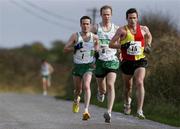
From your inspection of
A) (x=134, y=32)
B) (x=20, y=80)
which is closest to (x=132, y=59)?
(x=134, y=32)

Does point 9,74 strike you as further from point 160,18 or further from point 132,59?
point 132,59

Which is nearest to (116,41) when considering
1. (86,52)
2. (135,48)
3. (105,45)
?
(135,48)

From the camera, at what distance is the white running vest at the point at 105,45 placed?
1385cm

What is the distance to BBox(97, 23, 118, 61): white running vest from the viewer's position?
13.9 m

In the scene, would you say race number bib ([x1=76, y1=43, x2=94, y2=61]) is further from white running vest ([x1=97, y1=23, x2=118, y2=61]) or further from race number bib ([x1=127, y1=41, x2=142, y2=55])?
race number bib ([x1=127, y1=41, x2=142, y2=55])

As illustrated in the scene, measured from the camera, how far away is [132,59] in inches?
528

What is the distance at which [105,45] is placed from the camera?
1391cm

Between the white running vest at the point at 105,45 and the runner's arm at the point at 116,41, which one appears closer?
the runner's arm at the point at 116,41

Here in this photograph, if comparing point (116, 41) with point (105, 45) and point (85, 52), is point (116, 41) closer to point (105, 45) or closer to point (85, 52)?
point (105, 45)

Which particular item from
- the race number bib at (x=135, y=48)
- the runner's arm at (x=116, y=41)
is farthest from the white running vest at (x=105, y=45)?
the race number bib at (x=135, y=48)

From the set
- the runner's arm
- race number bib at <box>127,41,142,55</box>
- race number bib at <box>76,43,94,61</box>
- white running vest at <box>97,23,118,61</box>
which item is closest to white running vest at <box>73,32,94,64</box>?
race number bib at <box>76,43,94,61</box>

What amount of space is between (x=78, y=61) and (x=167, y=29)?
12744mm

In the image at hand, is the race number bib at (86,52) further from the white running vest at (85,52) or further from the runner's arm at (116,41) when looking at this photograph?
the runner's arm at (116,41)

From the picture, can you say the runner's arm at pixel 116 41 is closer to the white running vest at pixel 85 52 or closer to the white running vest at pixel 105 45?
the white running vest at pixel 105 45
